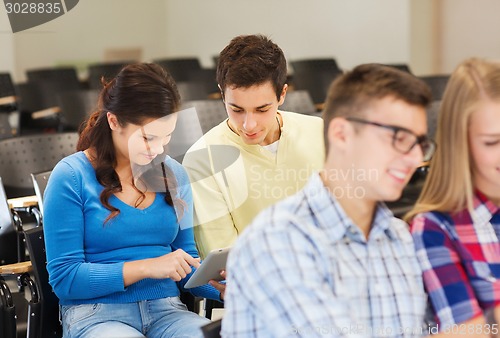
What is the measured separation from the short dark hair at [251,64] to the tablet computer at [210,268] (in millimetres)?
534

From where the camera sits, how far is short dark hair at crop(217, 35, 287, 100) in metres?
2.24

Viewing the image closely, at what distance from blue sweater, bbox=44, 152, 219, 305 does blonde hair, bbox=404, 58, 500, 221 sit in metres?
0.78

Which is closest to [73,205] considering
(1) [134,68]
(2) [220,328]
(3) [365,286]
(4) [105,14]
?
(1) [134,68]

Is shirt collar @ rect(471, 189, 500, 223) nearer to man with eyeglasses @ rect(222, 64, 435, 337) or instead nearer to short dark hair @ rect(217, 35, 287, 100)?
man with eyeglasses @ rect(222, 64, 435, 337)

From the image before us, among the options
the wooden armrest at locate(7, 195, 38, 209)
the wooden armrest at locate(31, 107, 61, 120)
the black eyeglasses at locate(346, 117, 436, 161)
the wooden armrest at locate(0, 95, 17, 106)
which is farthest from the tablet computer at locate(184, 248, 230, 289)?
the wooden armrest at locate(0, 95, 17, 106)

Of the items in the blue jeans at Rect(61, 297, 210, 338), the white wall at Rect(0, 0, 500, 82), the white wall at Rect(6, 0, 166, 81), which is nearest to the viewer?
the blue jeans at Rect(61, 297, 210, 338)

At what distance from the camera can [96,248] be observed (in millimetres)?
2086

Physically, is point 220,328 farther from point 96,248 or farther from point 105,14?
point 105,14

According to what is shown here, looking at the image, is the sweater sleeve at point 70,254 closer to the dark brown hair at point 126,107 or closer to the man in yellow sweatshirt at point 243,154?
the dark brown hair at point 126,107

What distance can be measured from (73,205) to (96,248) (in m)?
0.13

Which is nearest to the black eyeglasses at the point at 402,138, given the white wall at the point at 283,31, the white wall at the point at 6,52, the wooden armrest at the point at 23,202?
the wooden armrest at the point at 23,202

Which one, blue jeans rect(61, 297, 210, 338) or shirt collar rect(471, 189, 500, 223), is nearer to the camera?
shirt collar rect(471, 189, 500, 223)

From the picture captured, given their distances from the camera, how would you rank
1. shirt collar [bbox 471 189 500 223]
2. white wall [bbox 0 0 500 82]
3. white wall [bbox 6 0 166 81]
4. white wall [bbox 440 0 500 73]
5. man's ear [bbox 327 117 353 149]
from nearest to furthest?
man's ear [bbox 327 117 353 149], shirt collar [bbox 471 189 500 223], white wall [bbox 440 0 500 73], white wall [bbox 0 0 500 82], white wall [bbox 6 0 166 81]

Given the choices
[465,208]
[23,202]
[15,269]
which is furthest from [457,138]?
[23,202]
